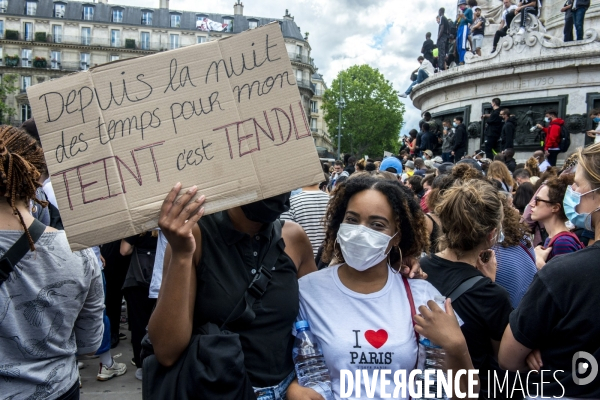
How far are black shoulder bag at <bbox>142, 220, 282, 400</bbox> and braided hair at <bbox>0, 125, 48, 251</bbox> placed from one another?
770 mm

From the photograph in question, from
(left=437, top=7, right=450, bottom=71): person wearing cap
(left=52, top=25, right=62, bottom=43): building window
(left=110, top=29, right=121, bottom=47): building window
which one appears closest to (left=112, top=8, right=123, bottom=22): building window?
(left=110, top=29, right=121, bottom=47): building window

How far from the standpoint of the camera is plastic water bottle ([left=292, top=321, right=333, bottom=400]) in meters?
1.92

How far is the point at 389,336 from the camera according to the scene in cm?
199

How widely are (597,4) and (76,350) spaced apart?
1637 cm

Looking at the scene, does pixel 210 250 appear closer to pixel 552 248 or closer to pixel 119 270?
pixel 552 248

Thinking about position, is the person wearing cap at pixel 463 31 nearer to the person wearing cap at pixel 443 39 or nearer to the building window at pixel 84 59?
the person wearing cap at pixel 443 39

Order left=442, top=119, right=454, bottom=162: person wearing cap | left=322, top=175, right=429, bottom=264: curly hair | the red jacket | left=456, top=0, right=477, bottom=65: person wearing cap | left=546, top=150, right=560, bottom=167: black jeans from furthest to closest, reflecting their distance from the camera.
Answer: left=456, top=0, right=477, bottom=65: person wearing cap
left=442, top=119, right=454, bottom=162: person wearing cap
left=546, top=150, right=560, bottom=167: black jeans
the red jacket
left=322, top=175, right=429, bottom=264: curly hair

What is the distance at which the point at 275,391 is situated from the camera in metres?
1.83

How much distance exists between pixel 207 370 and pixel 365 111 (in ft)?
213

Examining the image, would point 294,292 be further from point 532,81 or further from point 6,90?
point 6,90

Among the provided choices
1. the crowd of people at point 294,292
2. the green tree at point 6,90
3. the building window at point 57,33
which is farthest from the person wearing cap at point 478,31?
the building window at point 57,33

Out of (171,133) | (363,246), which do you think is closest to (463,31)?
(363,246)

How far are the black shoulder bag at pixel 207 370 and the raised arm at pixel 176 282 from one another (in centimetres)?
5

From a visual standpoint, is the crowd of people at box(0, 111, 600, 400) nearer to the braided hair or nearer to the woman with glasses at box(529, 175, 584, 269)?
the braided hair
